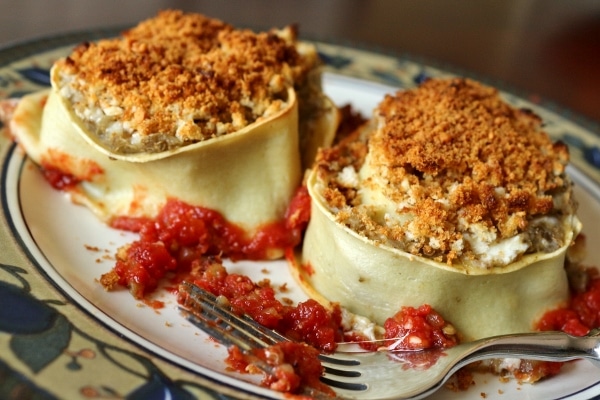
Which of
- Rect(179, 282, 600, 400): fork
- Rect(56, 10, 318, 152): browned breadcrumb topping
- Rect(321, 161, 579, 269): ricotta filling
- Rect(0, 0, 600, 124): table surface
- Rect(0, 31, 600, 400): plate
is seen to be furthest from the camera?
Rect(0, 0, 600, 124): table surface

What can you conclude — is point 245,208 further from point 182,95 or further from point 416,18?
point 416,18

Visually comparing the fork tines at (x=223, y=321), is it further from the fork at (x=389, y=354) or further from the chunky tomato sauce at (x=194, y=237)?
the chunky tomato sauce at (x=194, y=237)

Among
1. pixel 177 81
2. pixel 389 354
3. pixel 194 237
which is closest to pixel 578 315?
pixel 389 354

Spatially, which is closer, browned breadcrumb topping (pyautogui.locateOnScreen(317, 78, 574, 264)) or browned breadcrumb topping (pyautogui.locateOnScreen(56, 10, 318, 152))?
browned breadcrumb topping (pyautogui.locateOnScreen(317, 78, 574, 264))

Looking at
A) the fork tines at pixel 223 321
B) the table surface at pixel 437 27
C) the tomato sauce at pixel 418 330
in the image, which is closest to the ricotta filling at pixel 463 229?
the tomato sauce at pixel 418 330

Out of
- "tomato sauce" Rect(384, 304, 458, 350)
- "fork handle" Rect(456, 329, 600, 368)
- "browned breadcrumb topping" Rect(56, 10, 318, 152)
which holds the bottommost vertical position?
"tomato sauce" Rect(384, 304, 458, 350)

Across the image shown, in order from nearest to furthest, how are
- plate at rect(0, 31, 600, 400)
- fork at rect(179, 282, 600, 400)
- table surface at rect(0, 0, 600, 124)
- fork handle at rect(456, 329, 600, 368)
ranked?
1. plate at rect(0, 31, 600, 400)
2. fork at rect(179, 282, 600, 400)
3. fork handle at rect(456, 329, 600, 368)
4. table surface at rect(0, 0, 600, 124)

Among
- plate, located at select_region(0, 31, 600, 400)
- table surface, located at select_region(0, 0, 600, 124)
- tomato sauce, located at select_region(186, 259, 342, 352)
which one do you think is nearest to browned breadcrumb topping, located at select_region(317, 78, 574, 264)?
tomato sauce, located at select_region(186, 259, 342, 352)

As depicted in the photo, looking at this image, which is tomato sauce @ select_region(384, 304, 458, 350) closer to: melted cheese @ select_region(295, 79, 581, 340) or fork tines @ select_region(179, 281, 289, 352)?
melted cheese @ select_region(295, 79, 581, 340)
